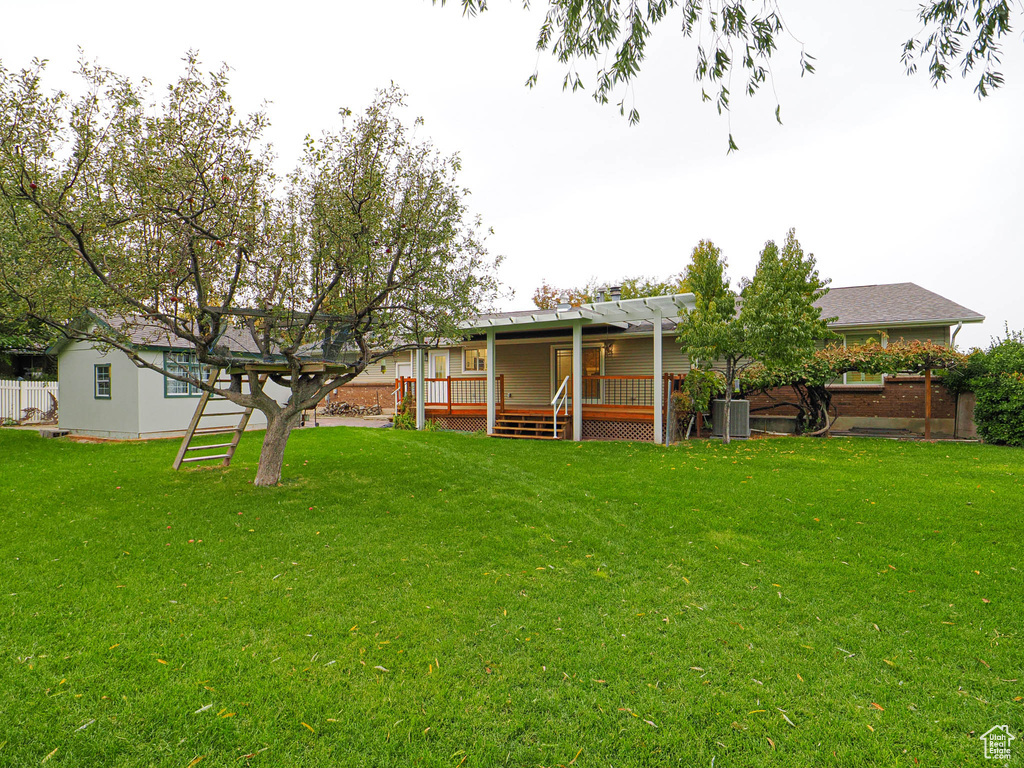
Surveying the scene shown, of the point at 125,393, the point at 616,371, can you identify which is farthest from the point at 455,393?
the point at 125,393

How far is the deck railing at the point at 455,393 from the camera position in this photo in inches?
600

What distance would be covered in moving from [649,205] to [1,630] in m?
24.8

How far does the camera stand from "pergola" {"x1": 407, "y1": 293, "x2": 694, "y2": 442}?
1198 centimetres

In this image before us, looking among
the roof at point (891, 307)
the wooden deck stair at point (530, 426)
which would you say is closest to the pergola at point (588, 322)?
the wooden deck stair at point (530, 426)

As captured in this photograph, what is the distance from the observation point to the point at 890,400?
14.7 meters

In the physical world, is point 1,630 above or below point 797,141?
below

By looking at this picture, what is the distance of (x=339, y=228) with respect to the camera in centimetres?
657

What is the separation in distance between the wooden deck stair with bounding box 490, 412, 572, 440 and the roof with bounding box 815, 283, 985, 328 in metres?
8.77

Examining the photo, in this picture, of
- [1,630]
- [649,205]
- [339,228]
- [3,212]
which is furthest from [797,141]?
[1,630]

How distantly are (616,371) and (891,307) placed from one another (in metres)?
8.72

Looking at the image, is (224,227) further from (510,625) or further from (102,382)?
(102,382)

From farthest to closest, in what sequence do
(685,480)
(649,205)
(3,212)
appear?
1. (649,205)
2. (685,480)
3. (3,212)

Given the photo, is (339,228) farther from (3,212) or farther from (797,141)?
(797,141)

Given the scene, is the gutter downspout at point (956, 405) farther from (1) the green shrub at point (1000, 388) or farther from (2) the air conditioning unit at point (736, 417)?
(2) the air conditioning unit at point (736, 417)
